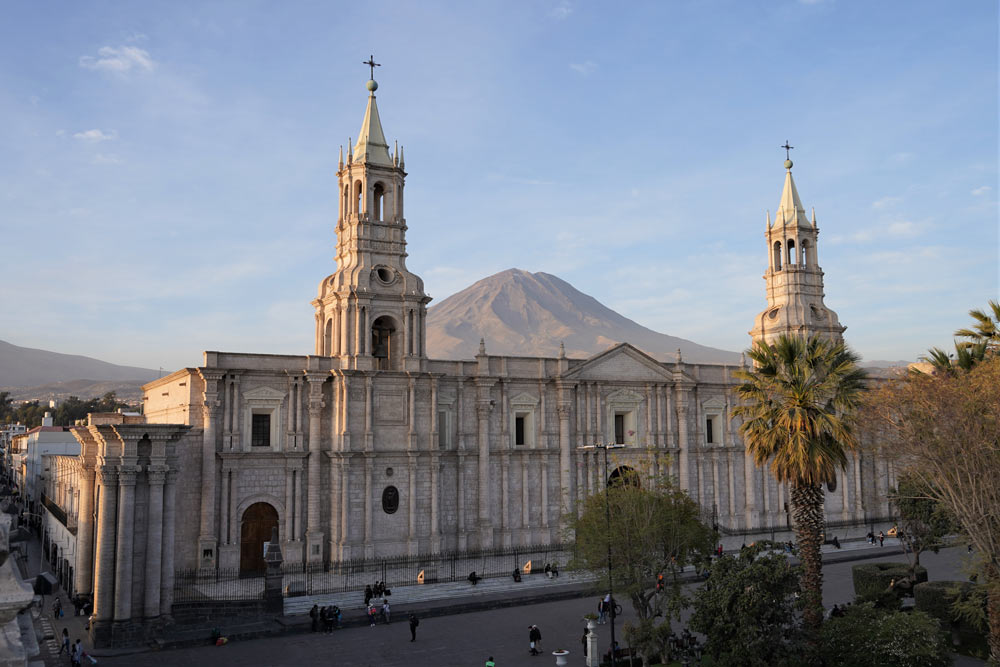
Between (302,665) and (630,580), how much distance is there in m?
11.2

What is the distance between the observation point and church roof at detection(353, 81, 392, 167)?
41.9 m

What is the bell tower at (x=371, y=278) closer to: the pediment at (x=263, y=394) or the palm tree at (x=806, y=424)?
the pediment at (x=263, y=394)

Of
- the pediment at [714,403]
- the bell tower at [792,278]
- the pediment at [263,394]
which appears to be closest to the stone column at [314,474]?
the pediment at [263,394]

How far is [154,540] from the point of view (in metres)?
26.8

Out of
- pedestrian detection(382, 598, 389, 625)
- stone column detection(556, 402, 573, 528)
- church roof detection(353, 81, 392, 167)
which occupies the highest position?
church roof detection(353, 81, 392, 167)

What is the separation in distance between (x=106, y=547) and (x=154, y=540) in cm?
151

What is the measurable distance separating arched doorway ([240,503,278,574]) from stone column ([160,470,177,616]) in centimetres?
853

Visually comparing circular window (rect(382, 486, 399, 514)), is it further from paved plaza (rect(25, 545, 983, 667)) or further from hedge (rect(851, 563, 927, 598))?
hedge (rect(851, 563, 927, 598))

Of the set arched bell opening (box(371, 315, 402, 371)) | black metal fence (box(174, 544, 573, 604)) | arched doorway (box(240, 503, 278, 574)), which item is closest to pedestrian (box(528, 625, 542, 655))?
black metal fence (box(174, 544, 573, 604))

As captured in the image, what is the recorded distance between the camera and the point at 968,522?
20859mm

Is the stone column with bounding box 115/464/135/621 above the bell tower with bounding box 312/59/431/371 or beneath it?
beneath

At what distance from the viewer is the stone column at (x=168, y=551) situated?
27.0 metres

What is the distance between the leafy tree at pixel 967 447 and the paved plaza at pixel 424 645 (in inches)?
129

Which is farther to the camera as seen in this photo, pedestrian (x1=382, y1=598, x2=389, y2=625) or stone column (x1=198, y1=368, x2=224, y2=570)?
stone column (x1=198, y1=368, x2=224, y2=570)
